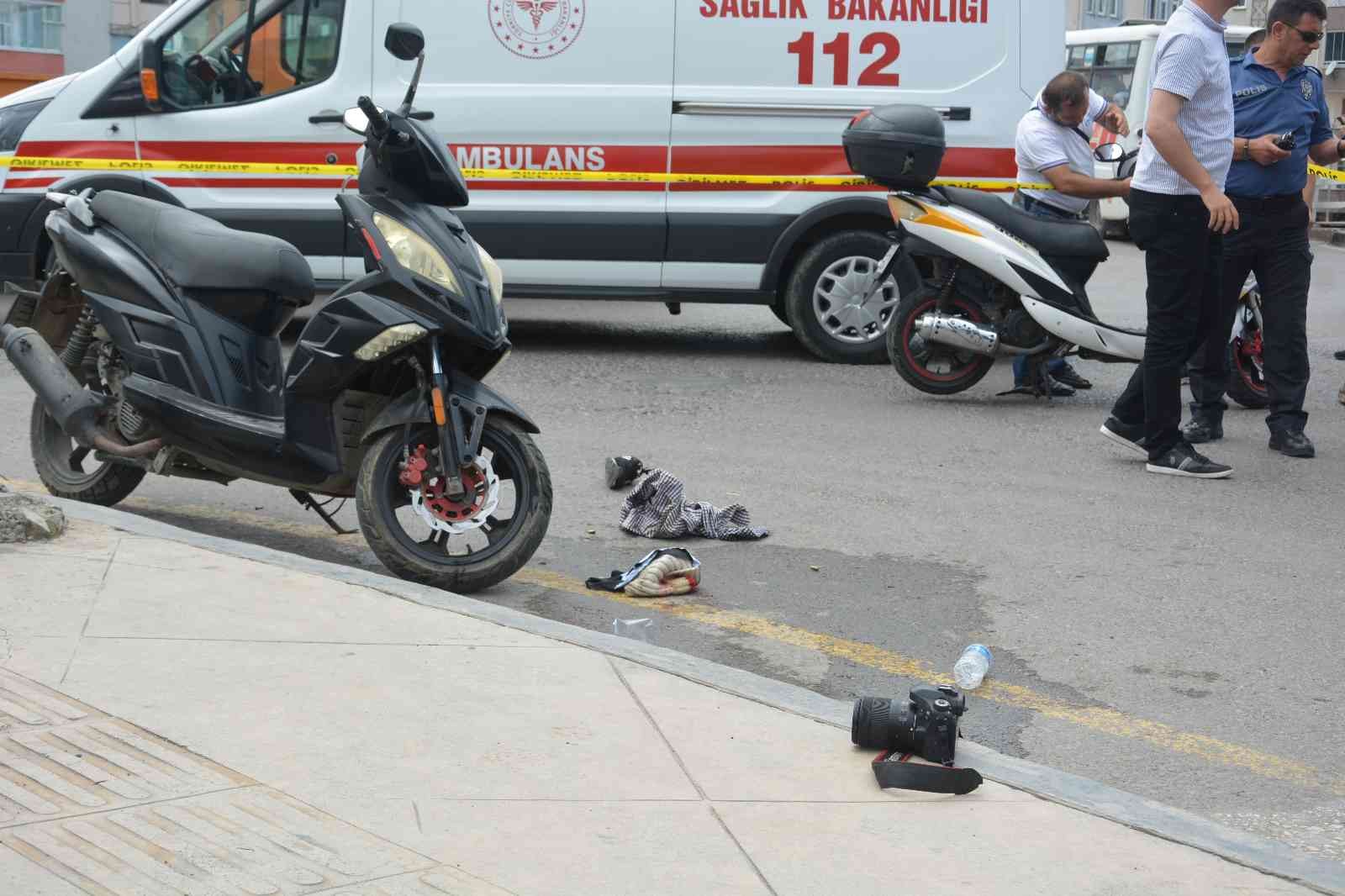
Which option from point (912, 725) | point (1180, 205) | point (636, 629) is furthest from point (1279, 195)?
point (912, 725)

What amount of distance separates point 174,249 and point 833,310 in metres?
5.32

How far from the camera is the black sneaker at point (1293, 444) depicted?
26.9ft

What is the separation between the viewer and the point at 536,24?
34.2ft

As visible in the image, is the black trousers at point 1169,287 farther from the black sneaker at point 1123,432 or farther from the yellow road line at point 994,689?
the yellow road line at point 994,689

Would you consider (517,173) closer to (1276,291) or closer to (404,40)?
(1276,291)

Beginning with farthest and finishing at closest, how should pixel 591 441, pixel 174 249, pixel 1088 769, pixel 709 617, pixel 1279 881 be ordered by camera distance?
1. pixel 591 441
2. pixel 174 249
3. pixel 709 617
4. pixel 1088 769
5. pixel 1279 881

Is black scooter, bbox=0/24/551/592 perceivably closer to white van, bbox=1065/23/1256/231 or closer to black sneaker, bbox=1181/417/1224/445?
black sneaker, bbox=1181/417/1224/445

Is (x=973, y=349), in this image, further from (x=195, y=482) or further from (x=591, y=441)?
(x=195, y=482)

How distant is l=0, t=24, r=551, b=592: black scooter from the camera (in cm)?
559

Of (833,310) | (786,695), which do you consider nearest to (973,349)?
(833,310)

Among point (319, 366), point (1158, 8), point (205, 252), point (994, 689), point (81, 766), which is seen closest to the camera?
point (81, 766)

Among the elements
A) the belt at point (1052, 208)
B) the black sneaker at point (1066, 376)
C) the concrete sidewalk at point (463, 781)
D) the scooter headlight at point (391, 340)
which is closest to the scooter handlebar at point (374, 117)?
the scooter headlight at point (391, 340)

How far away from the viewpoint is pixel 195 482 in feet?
23.7

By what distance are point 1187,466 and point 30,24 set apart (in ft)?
169
